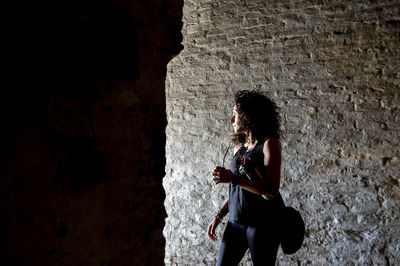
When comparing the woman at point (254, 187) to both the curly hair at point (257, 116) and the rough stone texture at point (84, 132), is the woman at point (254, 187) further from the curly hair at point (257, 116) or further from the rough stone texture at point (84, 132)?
the rough stone texture at point (84, 132)

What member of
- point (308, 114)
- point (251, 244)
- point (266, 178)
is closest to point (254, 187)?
point (266, 178)

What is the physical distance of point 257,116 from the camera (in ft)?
7.22

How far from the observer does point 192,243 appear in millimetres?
3754

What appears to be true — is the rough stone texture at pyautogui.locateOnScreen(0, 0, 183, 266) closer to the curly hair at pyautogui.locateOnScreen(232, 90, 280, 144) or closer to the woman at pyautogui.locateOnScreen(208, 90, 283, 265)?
the woman at pyautogui.locateOnScreen(208, 90, 283, 265)

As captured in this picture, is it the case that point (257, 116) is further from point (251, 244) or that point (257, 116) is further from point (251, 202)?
point (251, 244)

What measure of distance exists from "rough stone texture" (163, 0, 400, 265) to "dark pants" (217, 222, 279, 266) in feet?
4.55

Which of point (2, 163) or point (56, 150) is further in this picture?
point (56, 150)

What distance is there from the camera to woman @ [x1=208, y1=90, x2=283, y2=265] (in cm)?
194

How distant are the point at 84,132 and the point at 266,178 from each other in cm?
128

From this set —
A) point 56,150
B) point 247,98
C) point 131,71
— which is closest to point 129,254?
point 56,150

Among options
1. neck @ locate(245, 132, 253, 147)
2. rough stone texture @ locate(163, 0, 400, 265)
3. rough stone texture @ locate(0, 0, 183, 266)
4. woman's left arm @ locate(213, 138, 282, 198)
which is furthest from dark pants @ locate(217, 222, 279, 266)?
rough stone texture @ locate(163, 0, 400, 265)

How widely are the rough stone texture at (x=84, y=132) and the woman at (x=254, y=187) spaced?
80cm

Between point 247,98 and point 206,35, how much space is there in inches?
76.7

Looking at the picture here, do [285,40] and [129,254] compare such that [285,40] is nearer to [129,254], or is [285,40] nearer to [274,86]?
[274,86]
